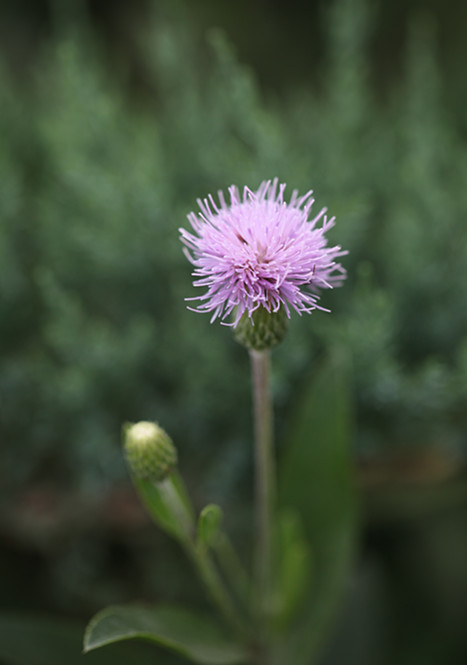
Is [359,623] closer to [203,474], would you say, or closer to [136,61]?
[203,474]

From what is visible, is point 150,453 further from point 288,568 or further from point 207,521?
point 288,568

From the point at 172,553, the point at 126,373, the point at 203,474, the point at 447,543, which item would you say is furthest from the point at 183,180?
the point at 447,543

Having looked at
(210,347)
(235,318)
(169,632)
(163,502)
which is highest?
(210,347)

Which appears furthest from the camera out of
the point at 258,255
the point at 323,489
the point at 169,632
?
the point at 323,489

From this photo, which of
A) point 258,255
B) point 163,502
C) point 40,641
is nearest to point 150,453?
point 163,502

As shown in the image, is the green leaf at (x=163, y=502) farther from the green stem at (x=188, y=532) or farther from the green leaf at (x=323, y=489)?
the green leaf at (x=323, y=489)

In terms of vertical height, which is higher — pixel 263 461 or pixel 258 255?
pixel 258 255

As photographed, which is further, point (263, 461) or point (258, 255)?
point (263, 461)

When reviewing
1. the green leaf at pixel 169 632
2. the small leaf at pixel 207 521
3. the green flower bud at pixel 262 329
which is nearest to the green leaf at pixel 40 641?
the green leaf at pixel 169 632
